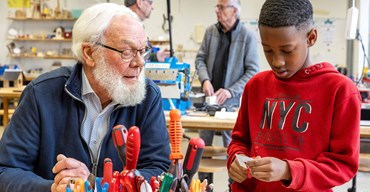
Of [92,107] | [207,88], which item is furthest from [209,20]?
[92,107]

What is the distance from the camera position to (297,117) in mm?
1182

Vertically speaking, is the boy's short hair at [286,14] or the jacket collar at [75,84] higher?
the boy's short hair at [286,14]

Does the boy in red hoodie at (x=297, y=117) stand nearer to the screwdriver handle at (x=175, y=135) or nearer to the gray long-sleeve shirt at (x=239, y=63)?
the screwdriver handle at (x=175, y=135)

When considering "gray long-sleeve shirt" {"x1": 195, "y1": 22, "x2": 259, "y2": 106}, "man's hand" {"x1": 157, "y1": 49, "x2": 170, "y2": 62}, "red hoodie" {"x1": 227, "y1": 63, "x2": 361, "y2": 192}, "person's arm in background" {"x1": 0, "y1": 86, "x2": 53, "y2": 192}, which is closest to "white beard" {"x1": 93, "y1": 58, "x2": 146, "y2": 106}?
"person's arm in background" {"x1": 0, "y1": 86, "x2": 53, "y2": 192}

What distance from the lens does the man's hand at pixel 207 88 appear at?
10.8 ft

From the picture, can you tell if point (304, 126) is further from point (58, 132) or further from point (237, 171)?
point (58, 132)

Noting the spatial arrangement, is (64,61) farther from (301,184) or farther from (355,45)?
(301,184)

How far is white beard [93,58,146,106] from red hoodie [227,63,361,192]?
0.31 m

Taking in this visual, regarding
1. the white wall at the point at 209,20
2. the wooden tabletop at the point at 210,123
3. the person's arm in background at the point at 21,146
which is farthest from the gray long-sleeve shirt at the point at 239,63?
the white wall at the point at 209,20

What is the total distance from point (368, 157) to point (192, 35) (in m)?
5.01

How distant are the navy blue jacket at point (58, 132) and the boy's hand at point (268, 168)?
1.15ft

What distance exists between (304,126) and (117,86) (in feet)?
1.76

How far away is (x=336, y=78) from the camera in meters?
1.15

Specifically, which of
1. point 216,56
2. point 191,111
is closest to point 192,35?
point 216,56
